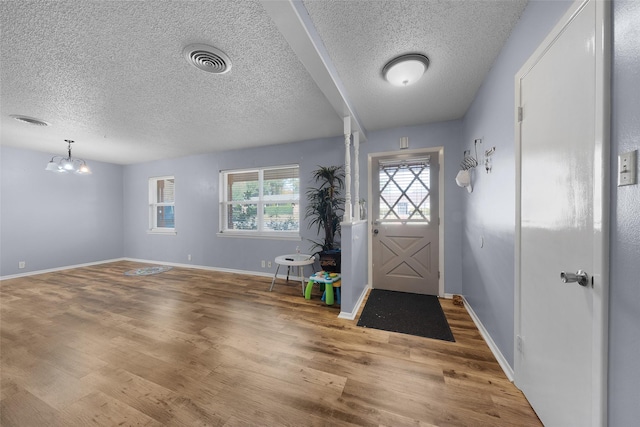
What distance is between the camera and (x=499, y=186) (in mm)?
1728

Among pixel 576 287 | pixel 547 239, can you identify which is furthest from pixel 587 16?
pixel 576 287

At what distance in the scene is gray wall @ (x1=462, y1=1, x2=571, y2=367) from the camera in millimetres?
1343

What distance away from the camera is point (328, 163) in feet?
12.1

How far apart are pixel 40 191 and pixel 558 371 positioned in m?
7.58

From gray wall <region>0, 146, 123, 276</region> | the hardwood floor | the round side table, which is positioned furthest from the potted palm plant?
gray wall <region>0, 146, 123, 276</region>

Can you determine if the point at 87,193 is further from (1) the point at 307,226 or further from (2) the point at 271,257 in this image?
(1) the point at 307,226

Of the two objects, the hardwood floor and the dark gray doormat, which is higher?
the dark gray doormat

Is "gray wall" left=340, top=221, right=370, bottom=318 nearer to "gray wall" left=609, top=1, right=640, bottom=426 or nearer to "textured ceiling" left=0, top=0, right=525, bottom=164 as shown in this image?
"textured ceiling" left=0, top=0, right=525, bottom=164

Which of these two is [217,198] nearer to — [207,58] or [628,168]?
[207,58]

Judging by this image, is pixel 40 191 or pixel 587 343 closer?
pixel 587 343

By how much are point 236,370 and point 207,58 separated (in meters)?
2.47

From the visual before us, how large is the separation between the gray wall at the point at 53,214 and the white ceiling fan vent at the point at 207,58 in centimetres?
509

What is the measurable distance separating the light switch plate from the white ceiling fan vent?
231cm

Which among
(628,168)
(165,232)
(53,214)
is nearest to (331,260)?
(628,168)
